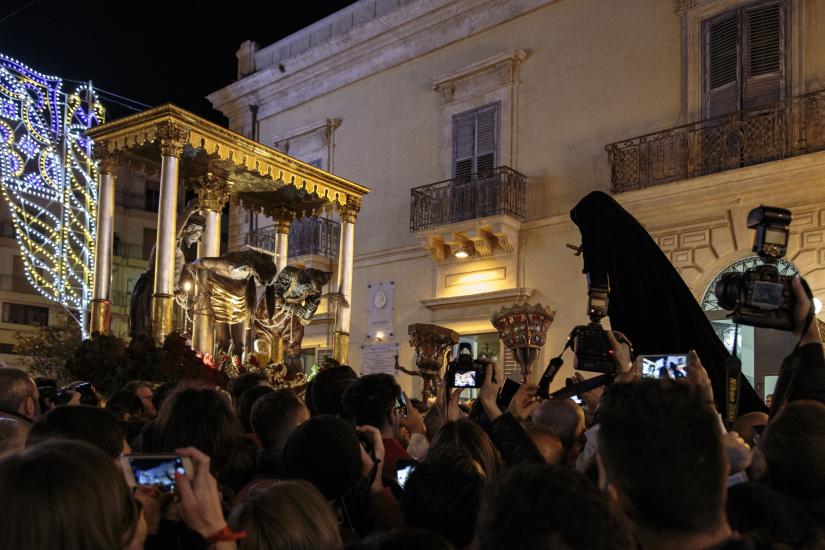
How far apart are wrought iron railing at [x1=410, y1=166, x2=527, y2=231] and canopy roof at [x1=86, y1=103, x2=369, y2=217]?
3.43 m

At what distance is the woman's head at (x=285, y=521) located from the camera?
1.96m

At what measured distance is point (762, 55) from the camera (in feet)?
41.2

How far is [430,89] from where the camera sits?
16.5m

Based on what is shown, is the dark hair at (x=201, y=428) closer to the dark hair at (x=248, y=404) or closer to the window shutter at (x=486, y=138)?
the dark hair at (x=248, y=404)

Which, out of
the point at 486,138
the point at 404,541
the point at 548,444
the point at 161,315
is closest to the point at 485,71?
the point at 486,138

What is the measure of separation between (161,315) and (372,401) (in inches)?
225

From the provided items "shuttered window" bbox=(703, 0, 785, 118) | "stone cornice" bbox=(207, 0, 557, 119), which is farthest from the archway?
"stone cornice" bbox=(207, 0, 557, 119)

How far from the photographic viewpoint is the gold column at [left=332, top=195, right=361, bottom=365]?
11.4 meters

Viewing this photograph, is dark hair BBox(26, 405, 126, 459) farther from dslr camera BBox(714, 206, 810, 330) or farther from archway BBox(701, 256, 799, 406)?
archway BBox(701, 256, 799, 406)

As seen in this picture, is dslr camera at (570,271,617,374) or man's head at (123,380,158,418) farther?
man's head at (123,380,158,418)

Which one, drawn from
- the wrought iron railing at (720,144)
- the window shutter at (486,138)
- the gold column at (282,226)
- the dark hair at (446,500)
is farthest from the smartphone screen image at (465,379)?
the window shutter at (486,138)

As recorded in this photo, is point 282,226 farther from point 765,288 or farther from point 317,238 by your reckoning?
point 765,288

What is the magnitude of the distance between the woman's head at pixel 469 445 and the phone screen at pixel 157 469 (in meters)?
0.82

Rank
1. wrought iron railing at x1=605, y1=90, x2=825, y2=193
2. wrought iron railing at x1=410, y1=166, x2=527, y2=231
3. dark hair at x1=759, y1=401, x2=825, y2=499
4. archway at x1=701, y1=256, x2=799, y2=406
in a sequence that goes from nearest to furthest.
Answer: dark hair at x1=759, y1=401, x2=825, y2=499 → wrought iron railing at x1=605, y1=90, x2=825, y2=193 → archway at x1=701, y1=256, x2=799, y2=406 → wrought iron railing at x1=410, y1=166, x2=527, y2=231
